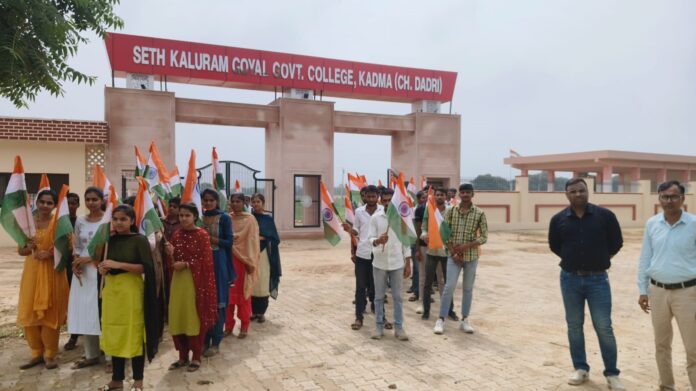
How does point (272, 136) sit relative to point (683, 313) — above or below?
above

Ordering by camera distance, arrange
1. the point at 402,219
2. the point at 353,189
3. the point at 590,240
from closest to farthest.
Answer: the point at 590,240
the point at 402,219
the point at 353,189

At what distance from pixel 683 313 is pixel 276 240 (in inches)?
167

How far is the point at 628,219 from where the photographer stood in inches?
989

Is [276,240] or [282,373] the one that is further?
[276,240]

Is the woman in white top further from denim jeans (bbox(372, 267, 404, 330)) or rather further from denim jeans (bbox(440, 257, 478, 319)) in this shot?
denim jeans (bbox(440, 257, 478, 319))

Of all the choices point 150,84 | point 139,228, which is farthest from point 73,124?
point 139,228

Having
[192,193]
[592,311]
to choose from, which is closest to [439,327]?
[592,311]

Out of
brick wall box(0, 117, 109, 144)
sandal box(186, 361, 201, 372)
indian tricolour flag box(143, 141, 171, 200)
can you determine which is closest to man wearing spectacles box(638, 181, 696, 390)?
sandal box(186, 361, 201, 372)

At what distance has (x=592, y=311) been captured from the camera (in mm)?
3924

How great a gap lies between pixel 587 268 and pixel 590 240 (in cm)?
23

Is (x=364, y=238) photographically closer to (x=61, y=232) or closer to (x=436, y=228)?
(x=436, y=228)

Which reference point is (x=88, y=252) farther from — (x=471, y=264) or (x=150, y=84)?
(x=150, y=84)

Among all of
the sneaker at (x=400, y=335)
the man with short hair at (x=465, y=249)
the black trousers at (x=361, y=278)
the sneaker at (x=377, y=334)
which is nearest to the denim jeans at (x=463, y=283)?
the man with short hair at (x=465, y=249)

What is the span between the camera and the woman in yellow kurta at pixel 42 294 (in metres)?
4.25
